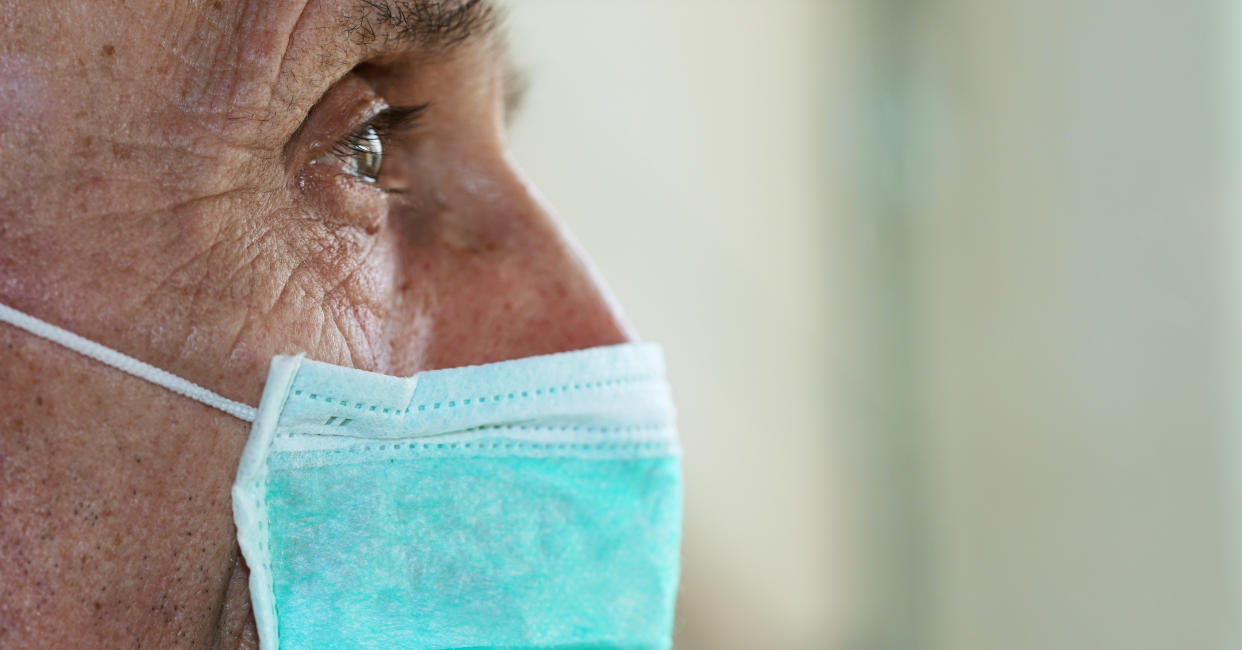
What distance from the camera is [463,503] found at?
2.21 feet

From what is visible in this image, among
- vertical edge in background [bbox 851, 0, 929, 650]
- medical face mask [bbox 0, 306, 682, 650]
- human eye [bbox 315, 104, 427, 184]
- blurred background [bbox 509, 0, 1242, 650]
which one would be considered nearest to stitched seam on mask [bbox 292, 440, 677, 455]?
medical face mask [bbox 0, 306, 682, 650]

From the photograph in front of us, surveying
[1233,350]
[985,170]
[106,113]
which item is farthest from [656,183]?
[106,113]

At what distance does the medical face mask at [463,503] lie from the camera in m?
0.61

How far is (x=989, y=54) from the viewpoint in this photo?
2408 millimetres

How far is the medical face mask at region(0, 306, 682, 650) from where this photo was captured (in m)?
0.61

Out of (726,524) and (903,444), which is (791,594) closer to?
(726,524)

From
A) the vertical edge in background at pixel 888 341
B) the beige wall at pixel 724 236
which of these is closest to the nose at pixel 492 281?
the beige wall at pixel 724 236

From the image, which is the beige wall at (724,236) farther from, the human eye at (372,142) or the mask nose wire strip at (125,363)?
the mask nose wire strip at (125,363)

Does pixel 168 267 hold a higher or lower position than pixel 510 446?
higher

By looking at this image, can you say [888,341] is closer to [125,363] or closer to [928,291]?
[928,291]

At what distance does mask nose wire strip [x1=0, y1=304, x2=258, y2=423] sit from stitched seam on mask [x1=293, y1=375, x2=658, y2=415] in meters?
0.04

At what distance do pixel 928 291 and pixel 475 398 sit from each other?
2048 millimetres

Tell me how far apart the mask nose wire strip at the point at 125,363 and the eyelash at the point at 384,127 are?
0.21 metres

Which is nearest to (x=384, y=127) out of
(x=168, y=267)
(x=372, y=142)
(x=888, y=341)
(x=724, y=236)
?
(x=372, y=142)
